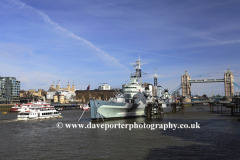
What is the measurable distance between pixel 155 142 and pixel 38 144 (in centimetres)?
1428

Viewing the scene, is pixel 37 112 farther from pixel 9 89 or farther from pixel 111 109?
pixel 9 89

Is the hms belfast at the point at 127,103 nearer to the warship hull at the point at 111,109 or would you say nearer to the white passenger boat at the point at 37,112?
the warship hull at the point at 111,109

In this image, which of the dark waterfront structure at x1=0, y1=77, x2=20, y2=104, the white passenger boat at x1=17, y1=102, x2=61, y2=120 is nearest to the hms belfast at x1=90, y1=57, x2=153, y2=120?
the white passenger boat at x1=17, y1=102, x2=61, y2=120

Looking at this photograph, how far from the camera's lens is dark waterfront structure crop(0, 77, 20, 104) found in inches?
6614

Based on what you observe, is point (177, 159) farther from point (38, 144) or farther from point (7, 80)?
point (7, 80)

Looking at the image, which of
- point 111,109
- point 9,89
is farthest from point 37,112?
point 9,89

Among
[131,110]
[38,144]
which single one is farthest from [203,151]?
[131,110]

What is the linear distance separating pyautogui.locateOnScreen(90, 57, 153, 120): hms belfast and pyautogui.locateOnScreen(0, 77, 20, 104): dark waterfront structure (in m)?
129

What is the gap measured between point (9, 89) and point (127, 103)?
14586cm

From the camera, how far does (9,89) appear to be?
170875mm

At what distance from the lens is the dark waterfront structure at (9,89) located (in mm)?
168000

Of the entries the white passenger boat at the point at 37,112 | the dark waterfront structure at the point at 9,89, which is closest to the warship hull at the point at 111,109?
the white passenger boat at the point at 37,112

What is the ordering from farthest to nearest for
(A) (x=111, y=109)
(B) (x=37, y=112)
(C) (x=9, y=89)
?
(C) (x=9, y=89)
(B) (x=37, y=112)
(A) (x=111, y=109)

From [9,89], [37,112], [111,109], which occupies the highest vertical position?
[9,89]
